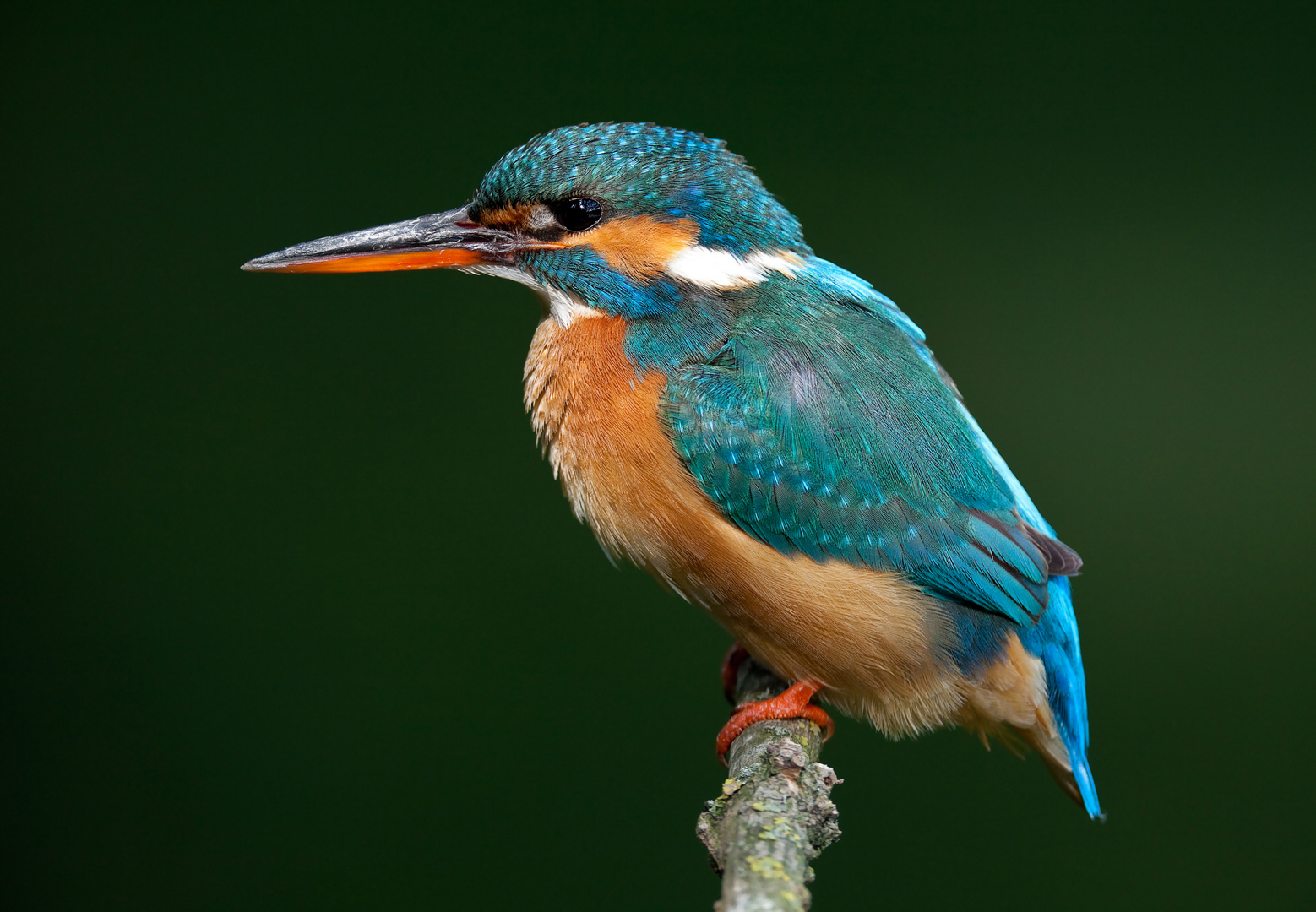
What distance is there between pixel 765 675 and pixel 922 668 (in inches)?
12.3

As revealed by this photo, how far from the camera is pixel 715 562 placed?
139 cm

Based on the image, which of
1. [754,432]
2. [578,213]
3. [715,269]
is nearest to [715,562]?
[754,432]

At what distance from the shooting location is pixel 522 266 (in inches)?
58.4

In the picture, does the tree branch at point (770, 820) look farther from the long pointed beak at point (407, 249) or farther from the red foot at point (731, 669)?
the long pointed beak at point (407, 249)

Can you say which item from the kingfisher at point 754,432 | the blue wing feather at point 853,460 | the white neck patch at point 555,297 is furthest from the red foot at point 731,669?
the white neck patch at point 555,297

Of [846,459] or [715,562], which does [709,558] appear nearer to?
[715,562]

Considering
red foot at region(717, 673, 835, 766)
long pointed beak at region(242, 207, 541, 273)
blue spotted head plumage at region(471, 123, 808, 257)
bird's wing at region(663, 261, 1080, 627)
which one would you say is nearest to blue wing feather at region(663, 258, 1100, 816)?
bird's wing at region(663, 261, 1080, 627)

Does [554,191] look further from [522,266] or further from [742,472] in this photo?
[742,472]

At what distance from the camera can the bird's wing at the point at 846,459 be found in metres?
1.36

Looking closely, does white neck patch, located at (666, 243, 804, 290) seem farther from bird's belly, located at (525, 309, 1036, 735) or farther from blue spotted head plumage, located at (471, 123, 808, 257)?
bird's belly, located at (525, 309, 1036, 735)

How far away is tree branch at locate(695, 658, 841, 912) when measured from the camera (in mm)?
883

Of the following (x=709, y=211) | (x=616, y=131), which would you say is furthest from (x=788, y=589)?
(x=616, y=131)

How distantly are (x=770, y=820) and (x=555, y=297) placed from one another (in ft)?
2.56

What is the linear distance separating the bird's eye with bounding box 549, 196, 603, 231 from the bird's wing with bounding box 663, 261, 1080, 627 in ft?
0.80
